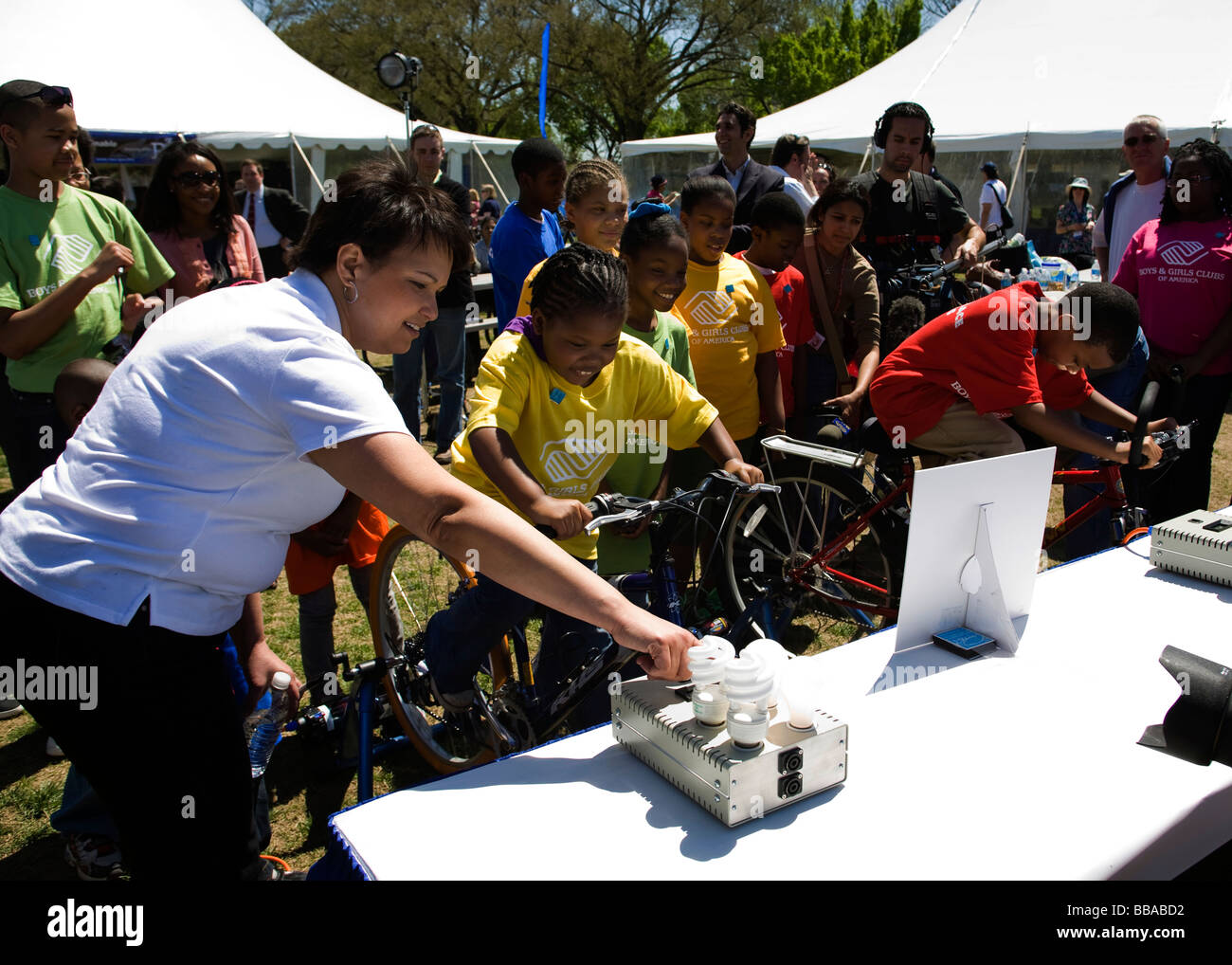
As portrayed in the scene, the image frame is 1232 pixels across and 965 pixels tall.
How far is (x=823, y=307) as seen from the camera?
4.57 meters

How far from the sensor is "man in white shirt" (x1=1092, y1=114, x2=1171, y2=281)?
5.48m

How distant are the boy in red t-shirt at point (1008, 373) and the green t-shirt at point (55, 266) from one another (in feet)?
9.90

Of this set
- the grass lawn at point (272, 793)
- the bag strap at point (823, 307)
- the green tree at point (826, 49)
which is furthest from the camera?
the green tree at point (826, 49)

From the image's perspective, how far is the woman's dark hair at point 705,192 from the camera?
12.6 ft

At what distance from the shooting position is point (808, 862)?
1.28 metres

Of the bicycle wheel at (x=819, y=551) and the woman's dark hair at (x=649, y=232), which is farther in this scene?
the bicycle wheel at (x=819, y=551)

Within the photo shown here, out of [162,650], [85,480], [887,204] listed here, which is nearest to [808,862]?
[162,650]

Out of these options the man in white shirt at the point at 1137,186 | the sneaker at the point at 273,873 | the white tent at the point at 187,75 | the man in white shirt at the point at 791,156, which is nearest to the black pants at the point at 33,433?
the sneaker at the point at 273,873

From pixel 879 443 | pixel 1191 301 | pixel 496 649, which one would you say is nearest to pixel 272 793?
pixel 496 649

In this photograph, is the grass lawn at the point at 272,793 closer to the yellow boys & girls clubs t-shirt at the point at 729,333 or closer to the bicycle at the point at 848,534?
the bicycle at the point at 848,534

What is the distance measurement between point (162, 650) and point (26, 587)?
0.24 meters

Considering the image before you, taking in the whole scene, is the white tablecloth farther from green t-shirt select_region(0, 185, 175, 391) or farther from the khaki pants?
green t-shirt select_region(0, 185, 175, 391)

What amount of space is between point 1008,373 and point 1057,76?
11.9 metres
